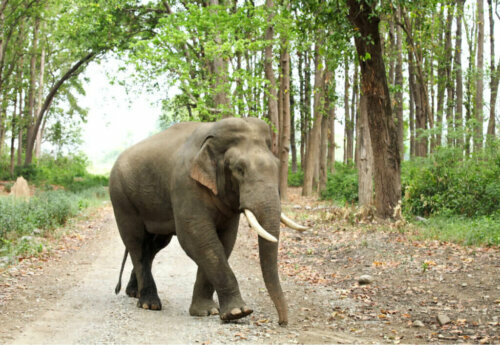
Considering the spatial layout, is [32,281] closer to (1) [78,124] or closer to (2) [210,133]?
(2) [210,133]

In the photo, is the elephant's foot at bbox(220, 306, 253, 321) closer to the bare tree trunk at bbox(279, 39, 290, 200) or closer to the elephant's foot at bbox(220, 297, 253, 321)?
the elephant's foot at bbox(220, 297, 253, 321)

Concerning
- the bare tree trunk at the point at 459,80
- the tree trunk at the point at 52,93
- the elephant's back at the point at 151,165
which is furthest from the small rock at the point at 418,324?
the tree trunk at the point at 52,93

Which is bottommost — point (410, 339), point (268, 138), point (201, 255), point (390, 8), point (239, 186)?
point (410, 339)

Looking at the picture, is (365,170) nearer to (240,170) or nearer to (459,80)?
(240,170)

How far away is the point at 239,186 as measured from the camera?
20.5ft

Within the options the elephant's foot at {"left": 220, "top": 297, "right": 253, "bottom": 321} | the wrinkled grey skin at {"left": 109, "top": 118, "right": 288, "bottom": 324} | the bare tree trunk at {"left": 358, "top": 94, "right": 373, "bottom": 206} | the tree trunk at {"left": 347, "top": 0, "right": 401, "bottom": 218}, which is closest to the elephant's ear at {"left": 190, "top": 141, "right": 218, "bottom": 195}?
the wrinkled grey skin at {"left": 109, "top": 118, "right": 288, "bottom": 324}

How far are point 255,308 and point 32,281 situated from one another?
164 inches

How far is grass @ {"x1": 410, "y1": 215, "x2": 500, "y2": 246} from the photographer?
35.2 ft

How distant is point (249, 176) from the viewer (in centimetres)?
612

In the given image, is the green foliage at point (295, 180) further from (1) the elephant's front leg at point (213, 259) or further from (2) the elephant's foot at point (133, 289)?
(1) the elephant's front leg at point (213, 259)

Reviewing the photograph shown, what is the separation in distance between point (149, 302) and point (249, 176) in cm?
261

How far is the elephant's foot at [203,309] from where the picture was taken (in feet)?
23.0

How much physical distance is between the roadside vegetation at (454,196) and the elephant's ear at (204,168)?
6551 mm

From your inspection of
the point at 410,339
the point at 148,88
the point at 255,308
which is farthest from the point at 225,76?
the point at 410,339
